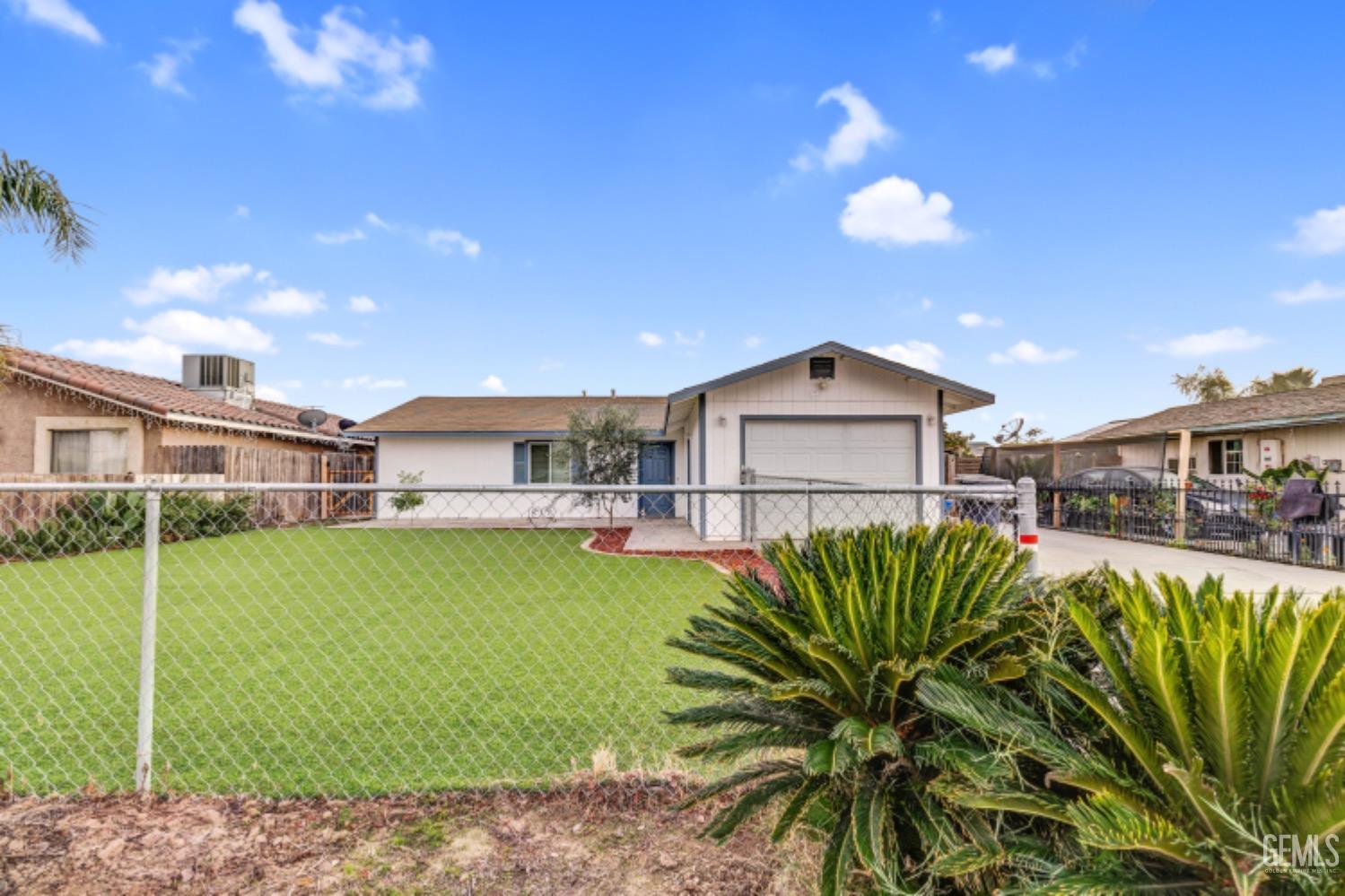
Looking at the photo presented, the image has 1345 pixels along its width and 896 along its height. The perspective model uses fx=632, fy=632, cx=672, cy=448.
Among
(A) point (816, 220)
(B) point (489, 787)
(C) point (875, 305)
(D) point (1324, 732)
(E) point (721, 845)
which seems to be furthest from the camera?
(C) point (875, 305)

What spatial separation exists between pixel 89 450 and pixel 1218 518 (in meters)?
24.4

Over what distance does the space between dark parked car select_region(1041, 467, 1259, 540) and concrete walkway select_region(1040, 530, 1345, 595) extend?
0.56 meters

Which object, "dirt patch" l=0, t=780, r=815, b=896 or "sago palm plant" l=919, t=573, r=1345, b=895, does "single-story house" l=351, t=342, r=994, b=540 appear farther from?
"sago palm plant" l=919, t=573, r=1345, b=895

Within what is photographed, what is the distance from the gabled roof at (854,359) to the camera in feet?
40.2

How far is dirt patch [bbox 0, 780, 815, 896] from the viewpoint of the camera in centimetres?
228

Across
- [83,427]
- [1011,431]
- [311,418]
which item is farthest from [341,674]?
[1011,431]

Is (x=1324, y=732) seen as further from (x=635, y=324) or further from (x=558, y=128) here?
(x=635, y=324)

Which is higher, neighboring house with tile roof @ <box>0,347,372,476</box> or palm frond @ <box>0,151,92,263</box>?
palm frond @ <box>0,151,92,263</box>

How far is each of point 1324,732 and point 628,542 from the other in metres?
12.1

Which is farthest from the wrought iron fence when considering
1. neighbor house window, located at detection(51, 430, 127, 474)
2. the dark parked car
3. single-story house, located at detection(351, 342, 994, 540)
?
neighbor house window, located at detection(51, 430, 127, 474)

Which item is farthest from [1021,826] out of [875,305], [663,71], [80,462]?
[80,462]

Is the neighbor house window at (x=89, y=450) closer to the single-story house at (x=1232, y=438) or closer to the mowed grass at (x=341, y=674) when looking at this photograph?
the mowed grass at (x=341, y=674)

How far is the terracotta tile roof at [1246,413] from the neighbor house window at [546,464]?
59.7ft

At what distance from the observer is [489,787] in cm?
297
